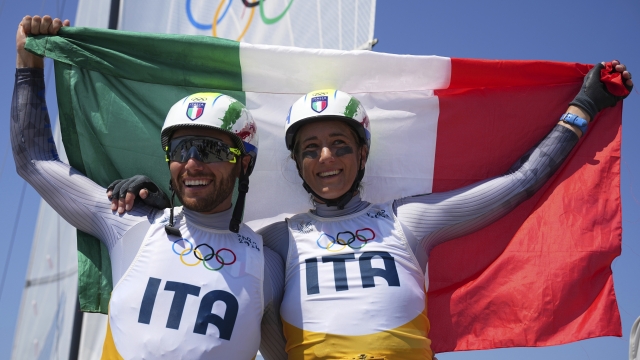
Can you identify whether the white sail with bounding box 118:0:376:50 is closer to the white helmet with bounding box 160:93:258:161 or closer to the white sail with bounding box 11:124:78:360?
the white sail with bounding box 11:124:78:360

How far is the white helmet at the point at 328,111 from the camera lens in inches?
210

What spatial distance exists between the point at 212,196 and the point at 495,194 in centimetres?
228

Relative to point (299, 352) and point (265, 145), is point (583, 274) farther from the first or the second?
point (265, 145)

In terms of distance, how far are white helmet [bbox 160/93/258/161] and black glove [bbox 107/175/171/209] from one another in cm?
33

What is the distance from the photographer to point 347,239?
16.7 ft

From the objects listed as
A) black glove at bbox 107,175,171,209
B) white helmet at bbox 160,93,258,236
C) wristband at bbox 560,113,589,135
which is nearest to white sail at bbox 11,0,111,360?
black glove at bbox 107,175,171,209

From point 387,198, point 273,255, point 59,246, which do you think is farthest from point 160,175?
point 59,246

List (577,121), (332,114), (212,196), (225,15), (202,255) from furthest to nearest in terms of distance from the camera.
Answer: (225,15), (577,121), (332,114), (212,196), (202,255)

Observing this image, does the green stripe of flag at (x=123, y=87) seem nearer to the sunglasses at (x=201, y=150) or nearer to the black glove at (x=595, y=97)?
the sunglasses at (x=201, y=150)

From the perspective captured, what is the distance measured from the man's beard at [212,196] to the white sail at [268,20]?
414 cm

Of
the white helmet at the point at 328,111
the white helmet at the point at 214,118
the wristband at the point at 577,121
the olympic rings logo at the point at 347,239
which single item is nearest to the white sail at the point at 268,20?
the white helmet at the point at 328,111

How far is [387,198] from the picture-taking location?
6.10 meters

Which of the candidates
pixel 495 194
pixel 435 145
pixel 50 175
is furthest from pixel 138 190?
pixel 495 194

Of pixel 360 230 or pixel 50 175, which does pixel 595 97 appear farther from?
pixel 50 175
